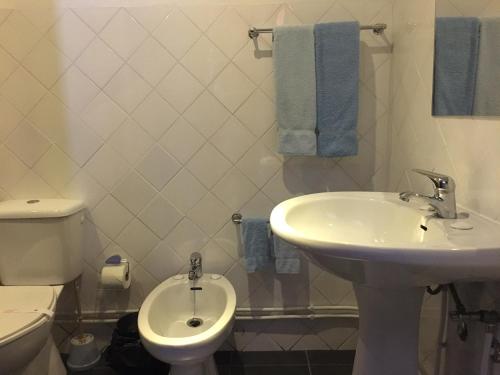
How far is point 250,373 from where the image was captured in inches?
67.7

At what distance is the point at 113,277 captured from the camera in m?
1.64

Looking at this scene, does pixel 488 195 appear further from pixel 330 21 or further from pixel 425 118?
pixel 330 21

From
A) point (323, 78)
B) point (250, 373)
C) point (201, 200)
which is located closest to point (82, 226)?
point (201, 200)

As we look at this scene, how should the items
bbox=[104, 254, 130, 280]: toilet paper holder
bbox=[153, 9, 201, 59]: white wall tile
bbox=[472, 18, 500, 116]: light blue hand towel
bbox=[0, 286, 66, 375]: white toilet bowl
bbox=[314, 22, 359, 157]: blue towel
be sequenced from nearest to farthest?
bbox=[472, 18, 500, 116]: light blue hand towel, bbox=[0, 286, 66, 375]: white toilet bowl, bbox=[314, 22, 359, 157]: blue towel, bbox=[153, 9, 201, 59]: white wall tile, bbox=[104, 254, 130, 280]: toilet paper holder

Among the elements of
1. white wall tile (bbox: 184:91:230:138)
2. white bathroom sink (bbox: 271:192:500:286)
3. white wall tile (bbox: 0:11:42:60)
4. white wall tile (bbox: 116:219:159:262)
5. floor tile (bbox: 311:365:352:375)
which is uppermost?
white wall tile (bbox: 0:11:42:60)

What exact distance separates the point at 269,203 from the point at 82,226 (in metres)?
0.85

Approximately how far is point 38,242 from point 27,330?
0.43 metres

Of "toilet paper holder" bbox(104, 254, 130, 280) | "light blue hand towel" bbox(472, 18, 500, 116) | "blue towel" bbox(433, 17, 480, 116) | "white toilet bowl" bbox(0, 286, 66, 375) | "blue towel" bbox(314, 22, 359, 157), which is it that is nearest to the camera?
"light blue hand towel" bbox(472, 18, 500, 116)

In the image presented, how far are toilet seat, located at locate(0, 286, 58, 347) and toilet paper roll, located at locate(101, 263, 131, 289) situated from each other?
194 millimetres

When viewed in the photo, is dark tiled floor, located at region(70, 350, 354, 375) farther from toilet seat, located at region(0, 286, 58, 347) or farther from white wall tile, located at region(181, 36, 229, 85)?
white wall tile, located at region(181, 36, 229, 85)

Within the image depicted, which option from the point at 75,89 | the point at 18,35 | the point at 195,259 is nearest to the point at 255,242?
the point at 195,259

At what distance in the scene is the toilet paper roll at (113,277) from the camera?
1644mm

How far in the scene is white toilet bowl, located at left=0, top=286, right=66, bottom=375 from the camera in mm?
1236

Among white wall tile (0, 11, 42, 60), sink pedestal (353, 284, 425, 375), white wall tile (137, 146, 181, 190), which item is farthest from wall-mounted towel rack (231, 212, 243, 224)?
white wall tile (0, 11, 42, 60)
